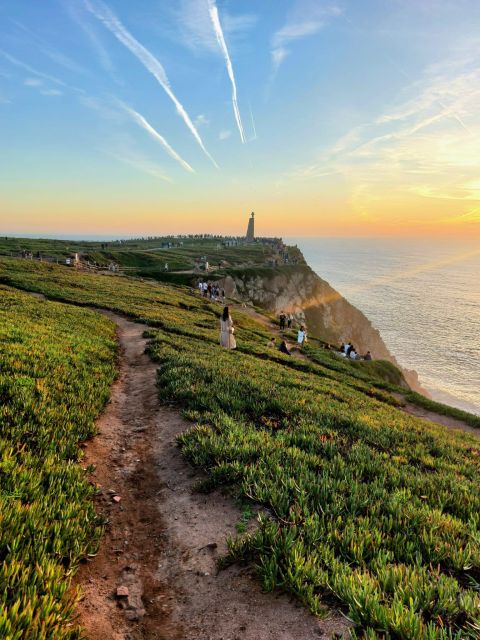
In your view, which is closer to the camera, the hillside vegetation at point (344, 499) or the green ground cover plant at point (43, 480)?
the green ground cover plant at point (43, 480)

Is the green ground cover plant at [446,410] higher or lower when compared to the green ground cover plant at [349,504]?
lower

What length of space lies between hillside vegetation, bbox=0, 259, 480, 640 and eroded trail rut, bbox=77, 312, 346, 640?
0.99ft

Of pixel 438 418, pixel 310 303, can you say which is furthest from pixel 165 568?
pixel 310 303

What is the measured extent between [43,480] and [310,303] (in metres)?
96.6

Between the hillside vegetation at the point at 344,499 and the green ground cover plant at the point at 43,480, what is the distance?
84.3 inches

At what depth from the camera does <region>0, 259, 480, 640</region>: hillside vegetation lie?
3.78m

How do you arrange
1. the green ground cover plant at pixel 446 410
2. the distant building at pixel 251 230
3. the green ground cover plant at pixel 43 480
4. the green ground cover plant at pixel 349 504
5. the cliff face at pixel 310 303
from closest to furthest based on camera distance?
the green ground cover plant at pixel 43 480, the green ground cover plant at pixel 349 504, the green ground cover plant at pixel 446 410, the cliff face at pixel 310 303, the distant building at pixel 251 230

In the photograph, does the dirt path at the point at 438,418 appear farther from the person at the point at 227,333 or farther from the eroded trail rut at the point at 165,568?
the eroded trail rut at the point at 165,568

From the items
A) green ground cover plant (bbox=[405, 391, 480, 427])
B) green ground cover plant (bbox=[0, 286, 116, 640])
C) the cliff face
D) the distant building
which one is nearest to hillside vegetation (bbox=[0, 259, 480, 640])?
green ground cover plant (bbox=[0, 286, 116, 640])

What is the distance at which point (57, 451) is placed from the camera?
6621mm

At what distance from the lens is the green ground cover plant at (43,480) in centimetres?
341

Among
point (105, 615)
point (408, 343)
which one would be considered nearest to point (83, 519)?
point (105, 615)

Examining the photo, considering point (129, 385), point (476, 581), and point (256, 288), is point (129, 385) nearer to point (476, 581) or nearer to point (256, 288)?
point (476, 581)

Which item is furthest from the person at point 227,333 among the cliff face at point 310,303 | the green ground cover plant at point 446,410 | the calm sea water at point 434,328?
the cliff face at point 310,303
